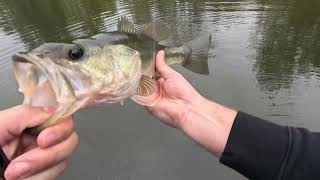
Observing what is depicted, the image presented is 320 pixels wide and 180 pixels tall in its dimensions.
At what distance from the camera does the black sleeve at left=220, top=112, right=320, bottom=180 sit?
2209 mm

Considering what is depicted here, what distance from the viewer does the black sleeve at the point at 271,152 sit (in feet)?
7.25

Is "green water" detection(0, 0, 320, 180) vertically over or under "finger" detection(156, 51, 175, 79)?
under

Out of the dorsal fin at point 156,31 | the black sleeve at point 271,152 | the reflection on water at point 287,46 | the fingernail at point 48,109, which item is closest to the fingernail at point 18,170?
the fingernail at point 48,109

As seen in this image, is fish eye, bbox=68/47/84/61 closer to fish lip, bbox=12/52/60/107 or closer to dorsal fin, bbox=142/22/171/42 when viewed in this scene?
fish lip, bbox=12/52/60/107

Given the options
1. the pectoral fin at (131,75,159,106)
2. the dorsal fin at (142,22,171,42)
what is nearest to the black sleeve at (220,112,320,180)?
the pectoral fin at (131,75,159,106)

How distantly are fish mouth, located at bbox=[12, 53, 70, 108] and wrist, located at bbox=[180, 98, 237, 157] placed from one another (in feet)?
3.43

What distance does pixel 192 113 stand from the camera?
2865 millimetres

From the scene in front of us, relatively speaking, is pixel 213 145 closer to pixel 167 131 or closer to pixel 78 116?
pixel 167 131

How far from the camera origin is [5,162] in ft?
7.92

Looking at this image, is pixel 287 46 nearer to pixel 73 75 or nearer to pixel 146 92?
pixel 146 92

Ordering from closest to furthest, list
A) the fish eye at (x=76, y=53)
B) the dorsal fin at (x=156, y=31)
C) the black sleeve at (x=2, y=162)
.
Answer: the fish eye at (x=76, y=53) → the black sleeve at (x=2, y=162) → the dorsal fin at (x=156, y=31)

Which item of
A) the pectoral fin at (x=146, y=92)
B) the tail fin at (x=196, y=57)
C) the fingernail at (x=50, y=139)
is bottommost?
the tail fin at (x=196, y=57)

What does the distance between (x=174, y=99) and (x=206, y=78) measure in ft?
16.2

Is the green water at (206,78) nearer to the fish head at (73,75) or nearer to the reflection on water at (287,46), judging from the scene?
the reflection on water at (287,46)
